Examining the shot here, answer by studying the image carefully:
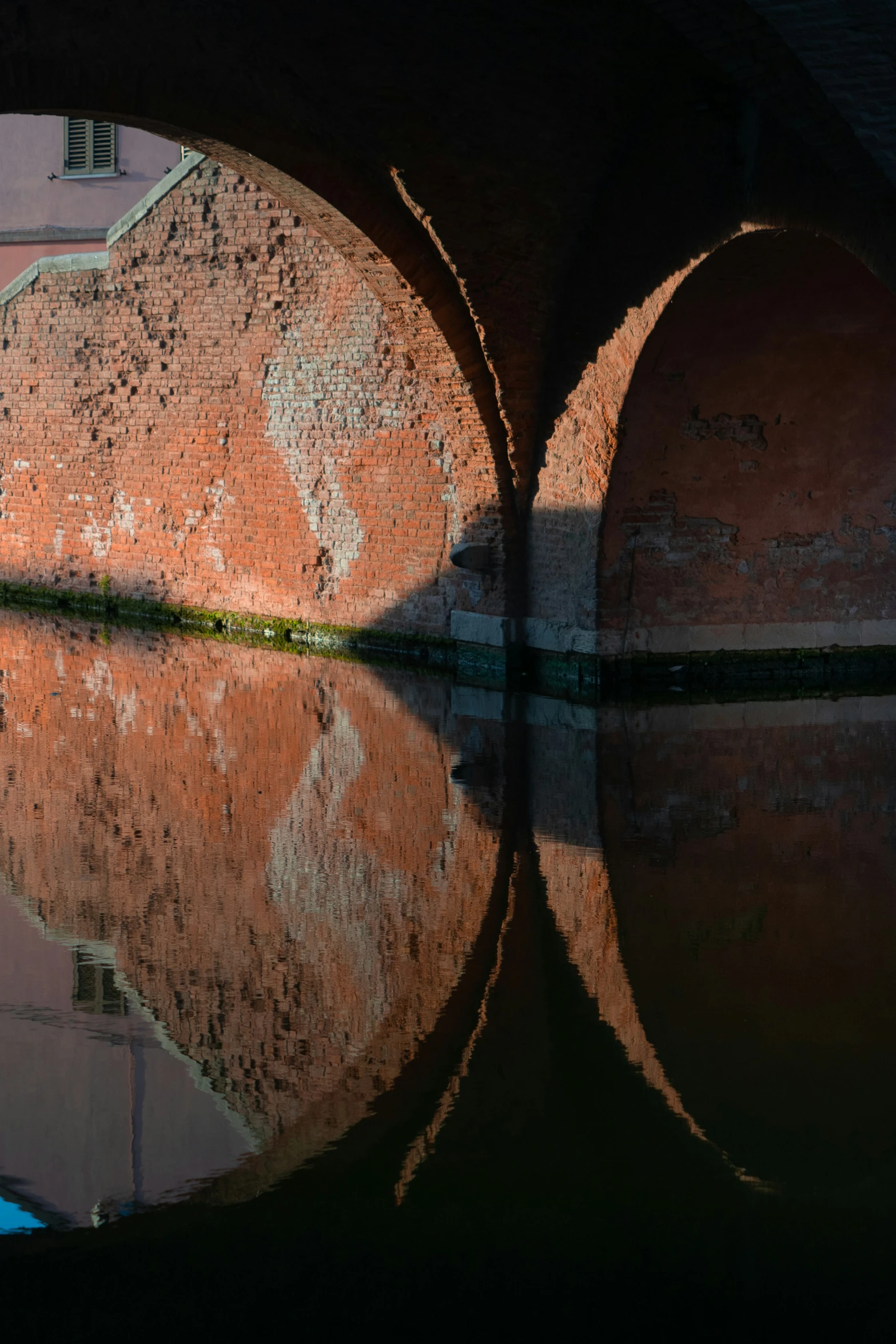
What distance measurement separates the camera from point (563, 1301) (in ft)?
7.88

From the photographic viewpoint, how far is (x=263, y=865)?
5.03 m

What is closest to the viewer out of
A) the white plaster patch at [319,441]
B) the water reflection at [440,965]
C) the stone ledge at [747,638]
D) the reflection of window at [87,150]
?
the water reflection at [440,965]

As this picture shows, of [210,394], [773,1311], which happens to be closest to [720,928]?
[773,1311]

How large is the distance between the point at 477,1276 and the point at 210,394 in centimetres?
1045

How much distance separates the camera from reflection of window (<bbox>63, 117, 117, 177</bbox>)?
66.3 feet

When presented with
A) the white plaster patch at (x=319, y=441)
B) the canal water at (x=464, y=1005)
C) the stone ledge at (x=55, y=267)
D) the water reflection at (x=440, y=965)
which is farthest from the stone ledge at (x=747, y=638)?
the stone ledge at (x=55, y=267)

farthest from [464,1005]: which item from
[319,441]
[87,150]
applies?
[87,150]

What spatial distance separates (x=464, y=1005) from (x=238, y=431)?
8915mm

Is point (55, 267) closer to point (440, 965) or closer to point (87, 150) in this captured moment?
point (87, 150)

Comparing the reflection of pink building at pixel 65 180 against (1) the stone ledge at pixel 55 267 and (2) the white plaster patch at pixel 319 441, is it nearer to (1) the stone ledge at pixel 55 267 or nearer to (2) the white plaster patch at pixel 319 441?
(1) the stone ledge at pixel 55 267

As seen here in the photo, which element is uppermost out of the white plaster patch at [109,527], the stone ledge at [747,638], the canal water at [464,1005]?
the white plaster patch at [109,527]

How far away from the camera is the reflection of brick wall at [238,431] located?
34.7 ft

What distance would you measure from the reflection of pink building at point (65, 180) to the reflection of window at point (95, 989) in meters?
17.5

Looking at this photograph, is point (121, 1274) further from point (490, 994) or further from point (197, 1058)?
point (490, 994)
